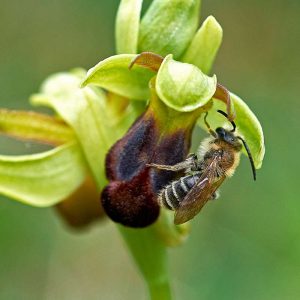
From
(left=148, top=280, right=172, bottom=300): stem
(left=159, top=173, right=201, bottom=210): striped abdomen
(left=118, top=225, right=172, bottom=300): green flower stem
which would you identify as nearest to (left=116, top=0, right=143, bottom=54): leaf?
(left=159, top=173, right=201, bottom=210): striped abdomen

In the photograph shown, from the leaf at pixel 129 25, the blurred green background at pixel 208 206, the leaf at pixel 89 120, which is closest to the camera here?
the leaf at pixel 129 25

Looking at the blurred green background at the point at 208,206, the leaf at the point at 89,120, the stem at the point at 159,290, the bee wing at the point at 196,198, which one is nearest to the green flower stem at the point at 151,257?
the stem at the point at 159,290

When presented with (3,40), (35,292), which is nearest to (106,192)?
(35,292)

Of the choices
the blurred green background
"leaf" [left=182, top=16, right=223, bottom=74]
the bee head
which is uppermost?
"leaf" [left=182, top=16, right=223, bottom=74]

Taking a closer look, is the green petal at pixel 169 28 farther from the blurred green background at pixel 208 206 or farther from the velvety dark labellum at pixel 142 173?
the blurred green background at pixel 208 206

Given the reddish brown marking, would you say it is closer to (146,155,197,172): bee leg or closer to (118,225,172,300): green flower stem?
(146,155,197,172): bee leg

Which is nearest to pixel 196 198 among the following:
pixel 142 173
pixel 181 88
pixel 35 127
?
pixel 142 173

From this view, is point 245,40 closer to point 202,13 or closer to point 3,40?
point 202,13
